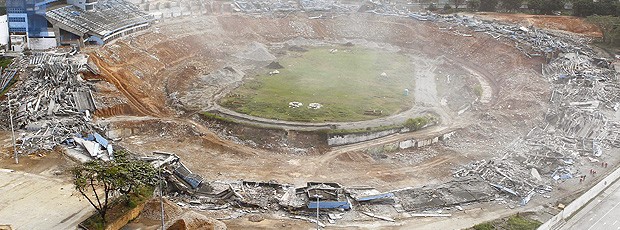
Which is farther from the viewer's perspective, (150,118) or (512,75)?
(512,75)

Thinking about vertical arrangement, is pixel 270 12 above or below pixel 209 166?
above

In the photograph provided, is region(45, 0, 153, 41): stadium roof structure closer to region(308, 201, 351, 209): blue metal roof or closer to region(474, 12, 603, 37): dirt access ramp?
region(308, 201, 351, 209): blue metal roof

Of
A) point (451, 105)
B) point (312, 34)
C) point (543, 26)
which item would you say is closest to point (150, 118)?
point (451, 105)

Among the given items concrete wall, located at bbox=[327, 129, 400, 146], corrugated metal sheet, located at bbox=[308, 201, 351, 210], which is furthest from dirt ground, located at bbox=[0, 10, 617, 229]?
corrugated metal sheet, located at bbox=[308, 201, 351, 210]

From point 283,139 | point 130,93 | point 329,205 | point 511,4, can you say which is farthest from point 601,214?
point 511,4

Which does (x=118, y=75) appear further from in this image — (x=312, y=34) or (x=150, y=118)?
(x=312, y=34)

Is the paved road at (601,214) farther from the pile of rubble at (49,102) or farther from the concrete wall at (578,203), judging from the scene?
the pile of rubble at (49,102)

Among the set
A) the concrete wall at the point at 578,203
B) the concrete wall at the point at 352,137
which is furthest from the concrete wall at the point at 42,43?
the concrete wall at the point at 578,203
